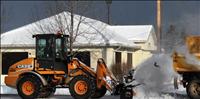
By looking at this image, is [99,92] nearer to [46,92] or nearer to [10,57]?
[46,92]

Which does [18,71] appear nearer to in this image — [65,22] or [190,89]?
[190,89]

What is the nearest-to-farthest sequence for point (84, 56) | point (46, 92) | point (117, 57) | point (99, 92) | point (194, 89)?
point (194, 89)
point (99, 92)
point (46, 92)
point (84, 56)
point (117, 57)

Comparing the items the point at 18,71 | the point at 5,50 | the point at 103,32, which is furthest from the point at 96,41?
the point at 18,71

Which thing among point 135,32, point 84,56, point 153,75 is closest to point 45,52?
point 153,75

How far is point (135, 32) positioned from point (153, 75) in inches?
1163

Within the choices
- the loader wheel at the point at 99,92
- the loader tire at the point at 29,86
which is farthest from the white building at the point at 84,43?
the loader tire at the point at 29,86

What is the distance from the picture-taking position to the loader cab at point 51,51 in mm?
20078

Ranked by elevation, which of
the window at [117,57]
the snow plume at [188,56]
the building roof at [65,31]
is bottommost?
the window at [117,57]

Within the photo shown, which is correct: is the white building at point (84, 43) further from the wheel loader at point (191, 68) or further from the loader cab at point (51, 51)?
the wheel loader at point (191, 68)

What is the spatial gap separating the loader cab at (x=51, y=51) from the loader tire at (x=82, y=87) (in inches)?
42.9

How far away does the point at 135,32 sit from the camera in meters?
48.3

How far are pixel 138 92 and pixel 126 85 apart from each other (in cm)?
91

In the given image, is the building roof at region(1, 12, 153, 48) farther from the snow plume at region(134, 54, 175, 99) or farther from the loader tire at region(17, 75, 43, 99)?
the snow plume at region(134, 54, 175, 99)

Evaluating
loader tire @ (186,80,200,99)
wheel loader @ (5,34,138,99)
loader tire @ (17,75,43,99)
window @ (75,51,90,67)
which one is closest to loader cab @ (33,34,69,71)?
wheel loader @ (5,34,138,99)
